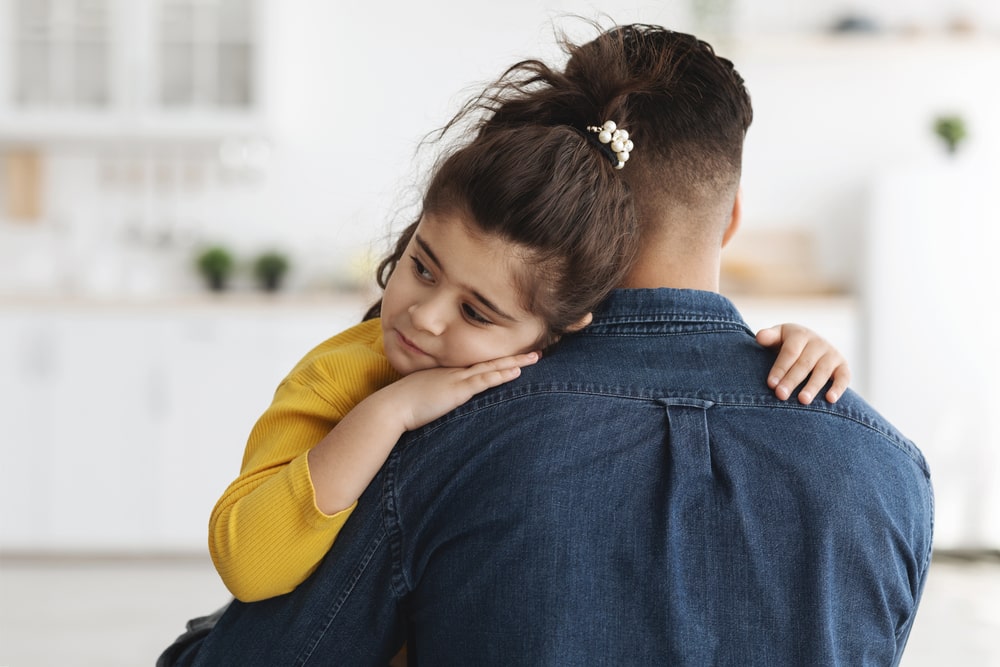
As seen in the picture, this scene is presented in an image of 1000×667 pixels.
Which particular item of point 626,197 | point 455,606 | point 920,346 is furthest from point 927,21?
point 455,606

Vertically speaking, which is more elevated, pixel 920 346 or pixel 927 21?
pixel 927 21

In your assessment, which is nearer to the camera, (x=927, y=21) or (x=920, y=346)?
(x=920, y=346)

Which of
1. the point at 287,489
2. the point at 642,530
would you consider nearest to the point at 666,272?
the point at 642,530

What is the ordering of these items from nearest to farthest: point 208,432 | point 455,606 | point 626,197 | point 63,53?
point 455,606 < point 626,197 < point 208,432 < point 63,53

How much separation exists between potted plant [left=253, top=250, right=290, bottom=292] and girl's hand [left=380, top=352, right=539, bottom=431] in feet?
11.9

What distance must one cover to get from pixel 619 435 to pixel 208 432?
3418 mm

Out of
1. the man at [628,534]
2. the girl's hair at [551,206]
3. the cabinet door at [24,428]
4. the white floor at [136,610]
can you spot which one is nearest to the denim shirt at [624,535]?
the man at [628,534]

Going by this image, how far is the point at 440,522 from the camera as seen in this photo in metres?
0.90

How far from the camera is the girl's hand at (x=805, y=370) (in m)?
0.94

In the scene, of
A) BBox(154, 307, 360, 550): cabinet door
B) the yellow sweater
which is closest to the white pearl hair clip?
the yellow sweater

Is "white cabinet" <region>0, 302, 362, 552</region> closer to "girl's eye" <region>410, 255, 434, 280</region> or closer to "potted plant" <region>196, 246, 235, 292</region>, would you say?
"potted plant" <region>196, 246, 235, 292</region>

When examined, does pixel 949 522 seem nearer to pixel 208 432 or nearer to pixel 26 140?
pixel 208 432

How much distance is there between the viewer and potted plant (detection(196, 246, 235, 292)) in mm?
4492

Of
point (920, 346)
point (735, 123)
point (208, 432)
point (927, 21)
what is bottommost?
point (208, 432)
